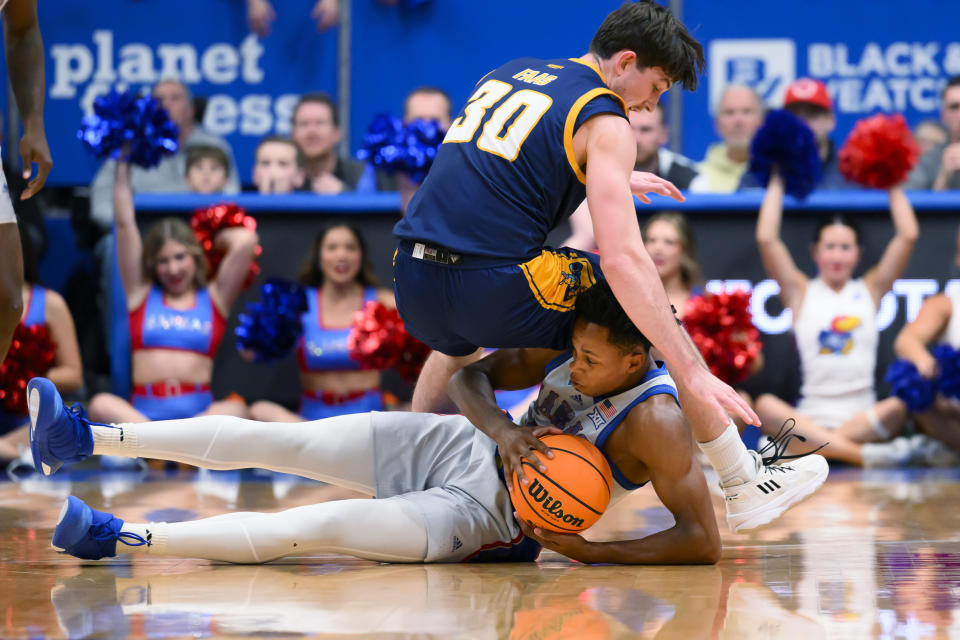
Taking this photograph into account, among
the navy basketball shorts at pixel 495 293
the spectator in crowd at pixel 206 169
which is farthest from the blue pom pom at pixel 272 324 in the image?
the navy basketball shorts at pixel 495 293

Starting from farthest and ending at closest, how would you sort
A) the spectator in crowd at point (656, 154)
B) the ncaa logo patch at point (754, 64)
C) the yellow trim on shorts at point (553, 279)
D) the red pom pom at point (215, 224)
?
the ncaa logo patch at point (754, 64), the spectator in crowd at point (656, 154), the red pom pom at point (215, 224), the yellow trim on shorts at point (553, 279)

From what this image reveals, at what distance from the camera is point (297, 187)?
7.31 metres

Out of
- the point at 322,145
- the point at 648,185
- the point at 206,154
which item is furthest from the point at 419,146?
the point at 648,185

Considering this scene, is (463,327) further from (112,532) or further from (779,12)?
(779,12)

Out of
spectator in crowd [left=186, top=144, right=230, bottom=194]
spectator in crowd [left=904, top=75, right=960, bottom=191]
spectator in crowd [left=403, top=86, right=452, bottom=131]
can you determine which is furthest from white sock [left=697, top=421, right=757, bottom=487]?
spectator in crowd [left=186, top=144, right=230, bottom=194]

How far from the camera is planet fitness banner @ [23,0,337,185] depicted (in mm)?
8836

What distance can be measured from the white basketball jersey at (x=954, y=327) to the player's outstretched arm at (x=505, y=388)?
3.45 metres

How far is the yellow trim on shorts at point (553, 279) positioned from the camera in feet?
11.7

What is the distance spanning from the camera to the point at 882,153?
6590mm

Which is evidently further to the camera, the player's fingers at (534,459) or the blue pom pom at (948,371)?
the blue pom pom at (948,371)

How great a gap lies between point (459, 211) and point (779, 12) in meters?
6.11

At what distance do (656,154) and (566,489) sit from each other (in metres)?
4.31

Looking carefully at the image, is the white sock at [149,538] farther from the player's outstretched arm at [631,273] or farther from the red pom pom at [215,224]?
the red pom pom at [215,224]

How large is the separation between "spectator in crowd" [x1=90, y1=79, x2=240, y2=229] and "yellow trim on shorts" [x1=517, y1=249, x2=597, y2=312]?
14.0 feet
